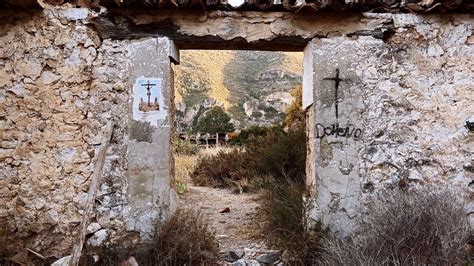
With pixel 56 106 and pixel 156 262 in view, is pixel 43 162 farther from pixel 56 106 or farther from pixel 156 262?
pixel 156 262

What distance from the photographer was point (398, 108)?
4.38 m

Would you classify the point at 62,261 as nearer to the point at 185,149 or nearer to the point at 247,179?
the point at 247,179

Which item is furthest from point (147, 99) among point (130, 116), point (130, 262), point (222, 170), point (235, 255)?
point (222, 170)

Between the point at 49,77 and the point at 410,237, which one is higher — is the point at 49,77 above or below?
above

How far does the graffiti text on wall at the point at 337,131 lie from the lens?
171 inches

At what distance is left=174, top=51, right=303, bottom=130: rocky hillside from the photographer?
83.5 feet

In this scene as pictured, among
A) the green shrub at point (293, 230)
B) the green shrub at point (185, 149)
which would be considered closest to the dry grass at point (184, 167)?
the green shrub at point (185, 149)

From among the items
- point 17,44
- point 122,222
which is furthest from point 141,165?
point 17,44

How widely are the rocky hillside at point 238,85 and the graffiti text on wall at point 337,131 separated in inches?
731

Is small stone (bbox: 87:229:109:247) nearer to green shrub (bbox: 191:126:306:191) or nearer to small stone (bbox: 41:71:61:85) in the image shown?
small stone (bbox: 41:71:61:85)

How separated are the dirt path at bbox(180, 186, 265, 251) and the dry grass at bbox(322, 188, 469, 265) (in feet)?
4.25

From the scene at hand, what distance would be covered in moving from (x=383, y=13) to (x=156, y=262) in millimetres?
3405

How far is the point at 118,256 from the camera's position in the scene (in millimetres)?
4074

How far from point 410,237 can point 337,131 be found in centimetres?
129
